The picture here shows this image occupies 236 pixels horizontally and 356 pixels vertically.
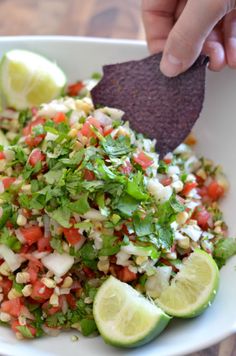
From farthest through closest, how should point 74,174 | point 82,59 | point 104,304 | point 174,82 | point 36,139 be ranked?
point 82,59 < point 174,82 < point 36,139 < point 74,174 < point 104,304

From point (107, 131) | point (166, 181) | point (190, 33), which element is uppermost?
point (190, 33)

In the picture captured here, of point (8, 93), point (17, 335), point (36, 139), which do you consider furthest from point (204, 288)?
point (8, 93)

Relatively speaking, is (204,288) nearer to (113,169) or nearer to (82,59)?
(113,169)

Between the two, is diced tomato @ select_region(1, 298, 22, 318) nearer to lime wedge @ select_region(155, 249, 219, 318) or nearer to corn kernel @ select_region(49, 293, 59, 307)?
corn kernel @ select_region(49, 293, 59, 307)

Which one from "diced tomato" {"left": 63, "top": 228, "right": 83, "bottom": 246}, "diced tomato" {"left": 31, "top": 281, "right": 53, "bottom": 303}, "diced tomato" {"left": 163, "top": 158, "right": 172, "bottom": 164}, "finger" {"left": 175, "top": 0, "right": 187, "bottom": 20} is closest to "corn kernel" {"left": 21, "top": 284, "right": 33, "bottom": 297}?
"diced tomato" {"left": 31, "top": 281, "right": 53, "bottom": 303}

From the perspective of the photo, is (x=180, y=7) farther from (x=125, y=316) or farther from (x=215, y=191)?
(x=125, y=316)

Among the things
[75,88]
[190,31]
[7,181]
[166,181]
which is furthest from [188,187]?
[75,88]
